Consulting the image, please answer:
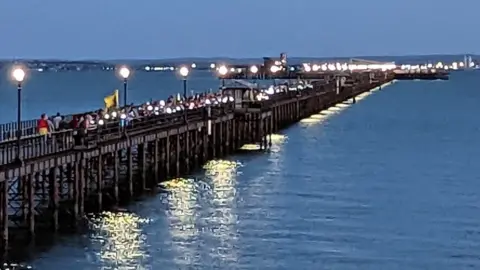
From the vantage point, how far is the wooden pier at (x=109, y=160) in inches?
1321

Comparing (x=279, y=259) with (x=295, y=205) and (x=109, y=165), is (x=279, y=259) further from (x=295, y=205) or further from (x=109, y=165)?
(x=109, y=165)

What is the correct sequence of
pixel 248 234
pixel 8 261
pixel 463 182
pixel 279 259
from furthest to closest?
1. pixel 463 182
2. pixel 248 234
3. pixel 279 259
4. pixel 8 261

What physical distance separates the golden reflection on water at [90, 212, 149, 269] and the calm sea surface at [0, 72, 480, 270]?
0.11 ft

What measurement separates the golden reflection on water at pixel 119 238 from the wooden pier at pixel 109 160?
92 cm

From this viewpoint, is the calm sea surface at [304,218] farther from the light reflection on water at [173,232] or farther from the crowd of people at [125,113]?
the crowd of people at [125,113]

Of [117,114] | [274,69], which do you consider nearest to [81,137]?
[117,114]

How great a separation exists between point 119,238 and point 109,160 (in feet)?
43.2

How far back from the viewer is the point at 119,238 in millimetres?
34781

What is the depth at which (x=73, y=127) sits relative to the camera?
39.9 m

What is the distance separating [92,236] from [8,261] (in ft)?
15.3

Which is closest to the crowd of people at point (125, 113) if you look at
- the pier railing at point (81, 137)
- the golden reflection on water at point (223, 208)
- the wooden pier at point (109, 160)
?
the pier railing at point (81, 137)

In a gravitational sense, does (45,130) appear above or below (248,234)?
above

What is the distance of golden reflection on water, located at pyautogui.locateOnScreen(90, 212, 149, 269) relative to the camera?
3186cm

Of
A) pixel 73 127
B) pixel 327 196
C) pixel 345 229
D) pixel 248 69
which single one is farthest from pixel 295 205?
pixel 248 69
